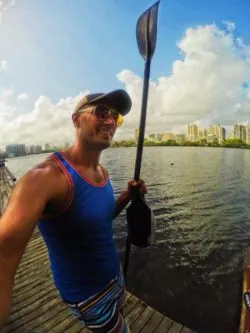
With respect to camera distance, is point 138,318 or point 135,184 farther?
point 138,318

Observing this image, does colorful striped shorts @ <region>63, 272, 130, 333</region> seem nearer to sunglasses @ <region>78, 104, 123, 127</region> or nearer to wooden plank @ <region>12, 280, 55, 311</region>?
sunglasses @ <region>78, 104, 123, 127</region>

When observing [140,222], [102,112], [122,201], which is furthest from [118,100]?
[140,222]

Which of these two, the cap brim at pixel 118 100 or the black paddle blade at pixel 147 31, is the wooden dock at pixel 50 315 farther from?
the black paddle blade at pixel 147 31

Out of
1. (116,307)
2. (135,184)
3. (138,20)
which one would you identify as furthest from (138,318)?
(138,20)

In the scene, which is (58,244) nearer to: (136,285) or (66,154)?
(66,154)

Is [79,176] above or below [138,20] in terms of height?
below

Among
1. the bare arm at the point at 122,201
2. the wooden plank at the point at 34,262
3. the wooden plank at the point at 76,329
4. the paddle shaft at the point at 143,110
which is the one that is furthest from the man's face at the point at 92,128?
the wooden plank at the point at 34,262

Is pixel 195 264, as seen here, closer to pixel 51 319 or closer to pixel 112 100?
pixel 51 319
